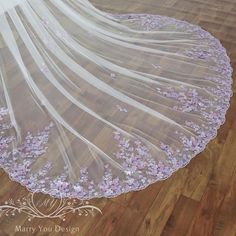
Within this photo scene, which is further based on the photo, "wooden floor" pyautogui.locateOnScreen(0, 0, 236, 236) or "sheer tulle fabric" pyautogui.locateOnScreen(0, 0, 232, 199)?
"sheer tulle fabric" pyautogui.locateOnScreen(0, 0, 232, 199)

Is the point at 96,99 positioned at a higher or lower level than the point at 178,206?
higher

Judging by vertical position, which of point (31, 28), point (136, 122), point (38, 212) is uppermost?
point (31, 28)

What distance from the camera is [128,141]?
195 centimetres

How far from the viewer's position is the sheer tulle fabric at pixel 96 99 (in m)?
1.81

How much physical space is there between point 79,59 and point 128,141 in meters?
0.73

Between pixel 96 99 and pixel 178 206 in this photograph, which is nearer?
pixel 178 206

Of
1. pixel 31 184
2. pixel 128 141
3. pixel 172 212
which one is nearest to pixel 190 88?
pixel 128 141

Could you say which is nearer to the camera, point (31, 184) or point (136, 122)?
point (31, 184)

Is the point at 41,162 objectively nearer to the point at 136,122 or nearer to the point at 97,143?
the point at 97,143

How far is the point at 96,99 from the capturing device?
2201 millimetres

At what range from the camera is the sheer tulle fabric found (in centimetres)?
181

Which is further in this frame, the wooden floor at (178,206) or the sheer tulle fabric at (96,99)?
the sheer tulle fabric at (96,99)

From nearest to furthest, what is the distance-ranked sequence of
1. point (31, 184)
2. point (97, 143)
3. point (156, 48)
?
point (31, 184)
point (97, 143)
point (156, 48)

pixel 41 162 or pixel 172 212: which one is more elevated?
pixel 41 162
